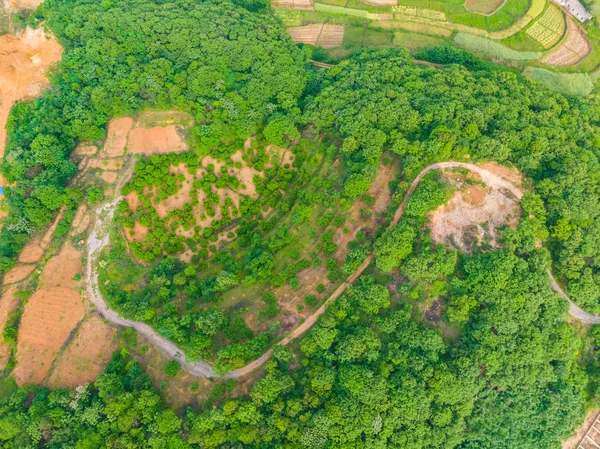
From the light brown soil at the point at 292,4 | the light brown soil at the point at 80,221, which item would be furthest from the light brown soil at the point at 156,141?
the light brown soil at the point at 292,4

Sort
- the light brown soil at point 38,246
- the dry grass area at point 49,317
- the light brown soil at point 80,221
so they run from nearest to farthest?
the dry grass area at point 49,317 < the light brown soil at point 38,246 < the light brown soil at point 80,221

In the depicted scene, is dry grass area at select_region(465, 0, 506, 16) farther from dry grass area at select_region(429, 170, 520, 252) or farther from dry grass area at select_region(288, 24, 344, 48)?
dry grass area at select_region(429, 170, 520, 252)

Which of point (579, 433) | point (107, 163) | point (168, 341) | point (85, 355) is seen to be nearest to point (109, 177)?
point (107, 163)

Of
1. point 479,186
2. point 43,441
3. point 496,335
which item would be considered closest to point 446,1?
point 479,186

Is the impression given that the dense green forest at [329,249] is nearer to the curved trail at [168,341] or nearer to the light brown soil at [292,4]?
the curved trail at [168,341]

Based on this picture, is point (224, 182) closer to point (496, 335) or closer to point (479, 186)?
point (479, 186)

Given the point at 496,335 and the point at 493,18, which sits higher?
the point at 493,18

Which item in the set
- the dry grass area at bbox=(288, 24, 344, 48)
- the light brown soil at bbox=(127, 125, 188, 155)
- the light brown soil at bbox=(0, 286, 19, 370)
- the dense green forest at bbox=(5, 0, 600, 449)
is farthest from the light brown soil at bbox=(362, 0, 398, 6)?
the light brown soil at bbox=(0, 286, 19, 370)
